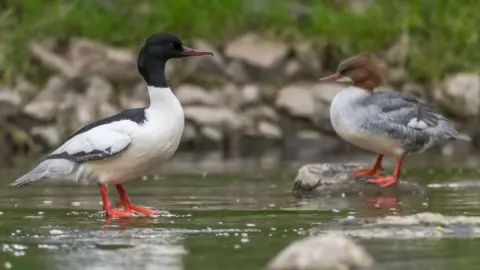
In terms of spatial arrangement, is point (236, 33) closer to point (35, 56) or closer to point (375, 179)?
point (35, 56)

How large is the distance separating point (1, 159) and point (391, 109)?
7.61m

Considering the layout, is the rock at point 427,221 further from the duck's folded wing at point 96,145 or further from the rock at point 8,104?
the rock at point 8,104

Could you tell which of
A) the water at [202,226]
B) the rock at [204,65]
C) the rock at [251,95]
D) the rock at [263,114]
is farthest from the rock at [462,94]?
the water at [202,226]

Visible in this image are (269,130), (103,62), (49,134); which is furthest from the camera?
(103,62)

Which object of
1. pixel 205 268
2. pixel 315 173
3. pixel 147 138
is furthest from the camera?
pixel 315 173

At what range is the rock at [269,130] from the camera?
66.0 ft

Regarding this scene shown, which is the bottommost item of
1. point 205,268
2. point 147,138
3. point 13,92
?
point 205,268

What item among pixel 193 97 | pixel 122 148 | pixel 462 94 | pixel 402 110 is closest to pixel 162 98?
pixel 122 148

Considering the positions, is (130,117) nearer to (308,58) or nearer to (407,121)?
(407,121)

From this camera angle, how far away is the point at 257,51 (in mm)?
21953

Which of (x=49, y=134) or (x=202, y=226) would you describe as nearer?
(x=202, y=226)

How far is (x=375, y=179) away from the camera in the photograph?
11.5m

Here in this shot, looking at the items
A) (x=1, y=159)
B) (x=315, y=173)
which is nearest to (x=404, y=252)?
(x=315, y=173)

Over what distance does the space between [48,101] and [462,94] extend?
6.79 meters
